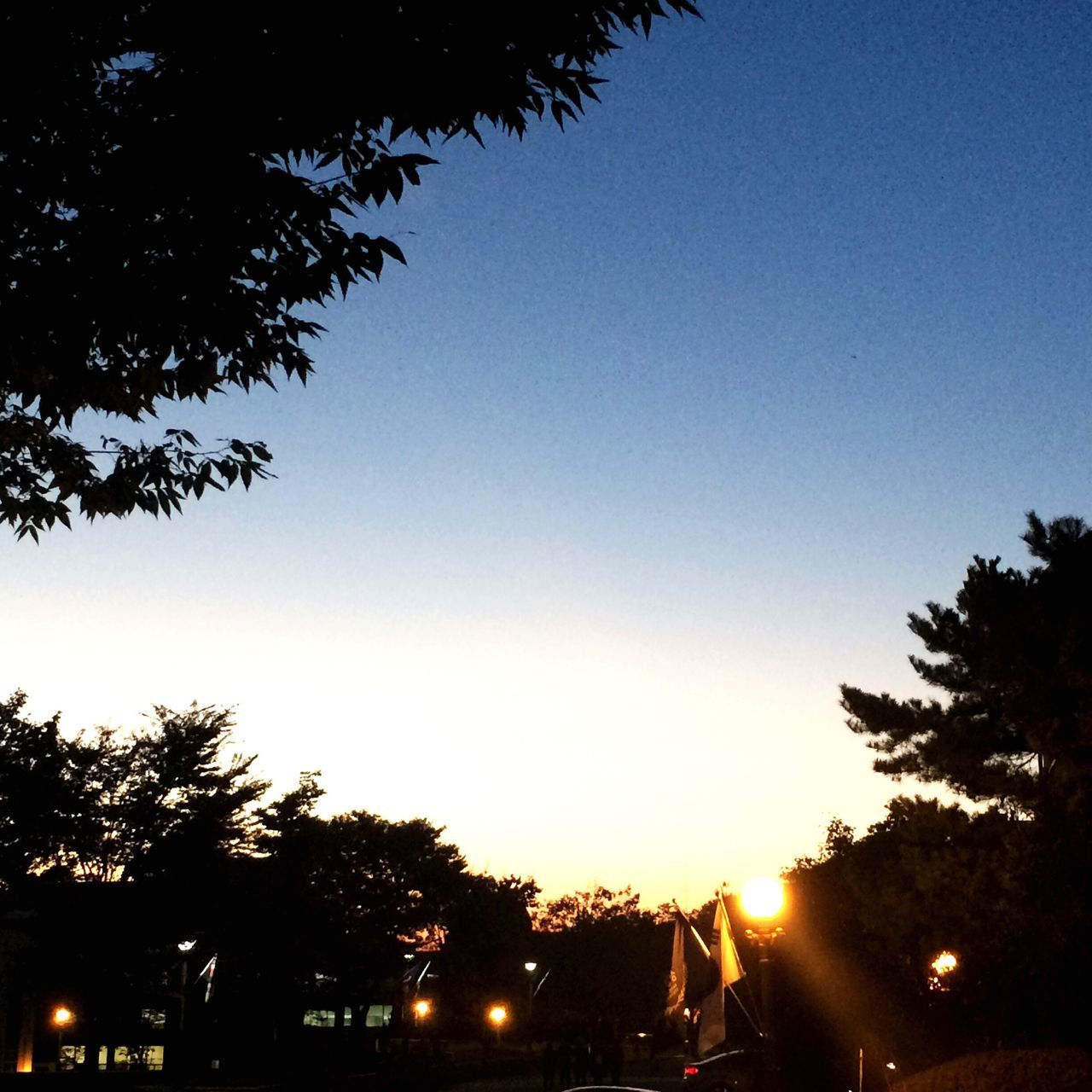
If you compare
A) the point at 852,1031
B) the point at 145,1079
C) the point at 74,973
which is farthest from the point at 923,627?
the point at 74,973

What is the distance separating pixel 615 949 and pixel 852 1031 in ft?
245

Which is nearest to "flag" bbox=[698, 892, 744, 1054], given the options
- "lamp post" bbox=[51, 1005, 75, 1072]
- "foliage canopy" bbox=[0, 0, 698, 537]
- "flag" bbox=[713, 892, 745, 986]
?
"flag" bbox=[713, 892, 745, 986]

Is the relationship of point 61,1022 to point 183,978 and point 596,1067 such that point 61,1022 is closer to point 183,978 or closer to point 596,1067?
point 183,978

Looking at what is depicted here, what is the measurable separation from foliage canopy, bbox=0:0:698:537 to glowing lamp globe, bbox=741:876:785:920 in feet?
24.2

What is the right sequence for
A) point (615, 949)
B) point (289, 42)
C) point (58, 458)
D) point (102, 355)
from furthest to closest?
point (615, 949) < point (58, 458) < point (102, 355) < point (289, 42)

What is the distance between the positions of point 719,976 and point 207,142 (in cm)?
1140

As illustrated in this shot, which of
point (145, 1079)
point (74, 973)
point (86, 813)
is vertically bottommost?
→ point (145, 1079)

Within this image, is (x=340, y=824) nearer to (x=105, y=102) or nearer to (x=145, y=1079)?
(x=145, y=1079)

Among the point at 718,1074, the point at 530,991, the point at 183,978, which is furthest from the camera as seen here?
the point at 530,991

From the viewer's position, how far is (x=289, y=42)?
22.2ft

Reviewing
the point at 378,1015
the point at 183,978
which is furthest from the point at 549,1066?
the point at 378,1015

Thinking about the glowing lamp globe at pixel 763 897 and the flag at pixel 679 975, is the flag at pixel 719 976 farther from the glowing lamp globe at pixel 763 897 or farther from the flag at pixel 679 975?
the glowing lamp globe at pixel 763 897

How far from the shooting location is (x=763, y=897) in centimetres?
1265

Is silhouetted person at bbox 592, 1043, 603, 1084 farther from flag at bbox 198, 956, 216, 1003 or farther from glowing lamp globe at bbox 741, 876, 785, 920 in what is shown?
glowing lamp globe at bbox 741, 876, 785, 920
